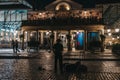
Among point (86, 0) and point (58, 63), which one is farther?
point (86, 0)

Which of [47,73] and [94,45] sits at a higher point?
[94,45]

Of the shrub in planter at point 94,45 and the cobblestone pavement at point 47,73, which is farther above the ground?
the shrub in planter at point 94,45

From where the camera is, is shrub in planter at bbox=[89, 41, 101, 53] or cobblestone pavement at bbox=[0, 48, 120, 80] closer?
cobblestone pavement at bbox=[0, 48, 120, 80]

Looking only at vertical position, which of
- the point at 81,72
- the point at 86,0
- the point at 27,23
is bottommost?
the point at 81,72

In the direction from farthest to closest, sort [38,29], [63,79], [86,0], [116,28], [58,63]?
[86,0] → [116,28] → [38,29] → [58,63] → [63,79]

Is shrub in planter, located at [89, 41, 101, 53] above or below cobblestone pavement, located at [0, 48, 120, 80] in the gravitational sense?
above

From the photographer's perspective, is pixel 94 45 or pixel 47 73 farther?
pixel 94 45

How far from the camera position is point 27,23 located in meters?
49.3

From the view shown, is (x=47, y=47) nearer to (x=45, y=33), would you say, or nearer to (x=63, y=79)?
(x=45, y=33)

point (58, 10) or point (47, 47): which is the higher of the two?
point (58, 10)

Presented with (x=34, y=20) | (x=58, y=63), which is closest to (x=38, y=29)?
(x=34, y=20)

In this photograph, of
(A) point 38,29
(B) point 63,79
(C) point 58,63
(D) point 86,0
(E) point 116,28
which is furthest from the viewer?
(D) point 86,0

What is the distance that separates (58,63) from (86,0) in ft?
133

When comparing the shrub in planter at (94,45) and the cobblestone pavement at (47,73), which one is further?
the shrub in planter at (94,45)
